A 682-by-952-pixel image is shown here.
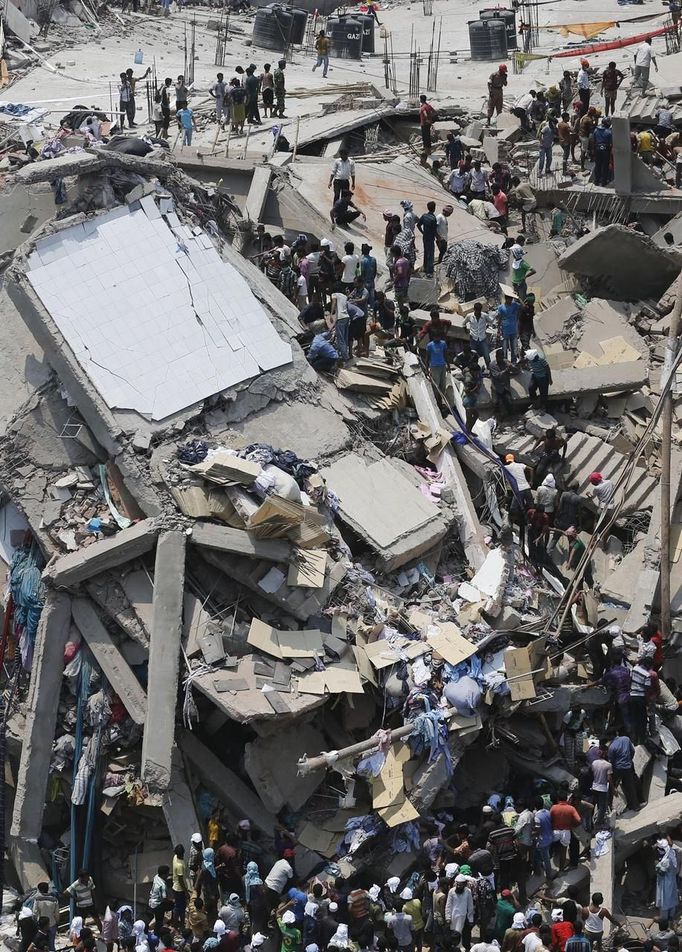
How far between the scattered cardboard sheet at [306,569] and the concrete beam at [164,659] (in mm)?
1240

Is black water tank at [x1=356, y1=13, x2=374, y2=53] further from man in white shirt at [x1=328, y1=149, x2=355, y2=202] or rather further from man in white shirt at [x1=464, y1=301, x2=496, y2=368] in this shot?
man in white shirt at [x1=464, y1=301, x2=496, y2=368]

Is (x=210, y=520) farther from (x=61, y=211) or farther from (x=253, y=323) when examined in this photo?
(x=61, y=211)

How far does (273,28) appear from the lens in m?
38.5

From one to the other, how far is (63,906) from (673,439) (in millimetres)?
10151

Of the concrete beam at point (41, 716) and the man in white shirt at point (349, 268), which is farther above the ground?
the man in white shirt at point (349, 268)

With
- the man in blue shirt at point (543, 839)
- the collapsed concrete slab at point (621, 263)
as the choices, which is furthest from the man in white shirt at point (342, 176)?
the man in blue shirt at point (543, 839)

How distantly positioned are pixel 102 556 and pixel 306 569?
2309mm

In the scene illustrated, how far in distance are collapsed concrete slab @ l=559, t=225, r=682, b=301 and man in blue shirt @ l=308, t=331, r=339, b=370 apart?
17.0 feet

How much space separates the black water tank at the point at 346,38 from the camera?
A: 3753 cm

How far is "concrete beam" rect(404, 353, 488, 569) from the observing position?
2026cm

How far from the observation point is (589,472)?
878 inches

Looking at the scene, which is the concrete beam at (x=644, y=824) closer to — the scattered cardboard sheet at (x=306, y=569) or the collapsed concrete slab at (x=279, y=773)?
the collapsed concrete slab at (x=279, y=773)

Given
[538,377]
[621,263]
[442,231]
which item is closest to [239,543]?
[538,377]

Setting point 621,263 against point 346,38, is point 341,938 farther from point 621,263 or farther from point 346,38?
point 346,38
